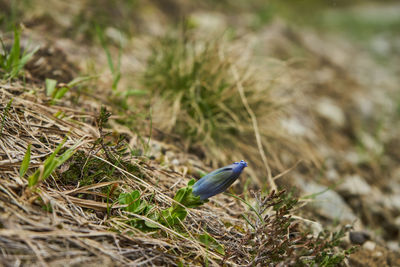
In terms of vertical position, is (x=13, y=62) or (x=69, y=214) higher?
(x=13, y=62)

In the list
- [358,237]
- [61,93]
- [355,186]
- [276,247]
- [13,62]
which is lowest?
[355,186]

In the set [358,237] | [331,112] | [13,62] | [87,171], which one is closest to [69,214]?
[87,171]

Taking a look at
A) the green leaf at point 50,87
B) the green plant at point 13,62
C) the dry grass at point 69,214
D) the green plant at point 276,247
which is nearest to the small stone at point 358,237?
the green plant at point 276,247

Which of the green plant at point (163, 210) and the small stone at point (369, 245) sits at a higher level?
the green plant at point (163, 210)

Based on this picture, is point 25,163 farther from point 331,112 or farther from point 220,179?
point 331,112

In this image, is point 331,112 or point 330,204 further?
point 331,112

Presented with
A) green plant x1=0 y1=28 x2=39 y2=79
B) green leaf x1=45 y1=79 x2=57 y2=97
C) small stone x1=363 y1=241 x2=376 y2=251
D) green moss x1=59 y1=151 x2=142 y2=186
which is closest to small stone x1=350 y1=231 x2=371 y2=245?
small stone x1=363 y1=241 x2=376 y2=251

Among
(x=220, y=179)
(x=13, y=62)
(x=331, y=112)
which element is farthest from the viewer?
(x=331, y=112)

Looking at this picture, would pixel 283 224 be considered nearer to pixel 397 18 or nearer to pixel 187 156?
pixel 187 156

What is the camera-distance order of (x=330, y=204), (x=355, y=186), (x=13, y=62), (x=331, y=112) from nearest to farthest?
(x=13, y=62)
(x=330, y=204)
(x=355, y=186)
(x=331, y=112)

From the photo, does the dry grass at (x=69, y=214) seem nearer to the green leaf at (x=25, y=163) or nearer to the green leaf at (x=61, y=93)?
the green leaf at (x=25, y=163)

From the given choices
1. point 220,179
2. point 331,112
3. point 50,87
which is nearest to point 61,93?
point 50,87
